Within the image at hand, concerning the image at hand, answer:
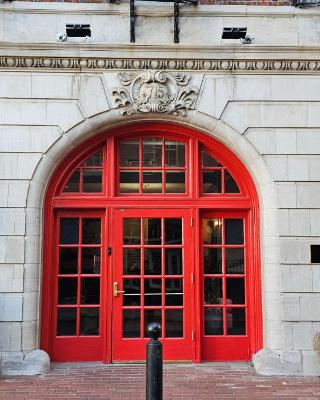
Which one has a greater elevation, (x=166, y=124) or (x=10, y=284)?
(x=166, y=124)

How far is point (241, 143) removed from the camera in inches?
304

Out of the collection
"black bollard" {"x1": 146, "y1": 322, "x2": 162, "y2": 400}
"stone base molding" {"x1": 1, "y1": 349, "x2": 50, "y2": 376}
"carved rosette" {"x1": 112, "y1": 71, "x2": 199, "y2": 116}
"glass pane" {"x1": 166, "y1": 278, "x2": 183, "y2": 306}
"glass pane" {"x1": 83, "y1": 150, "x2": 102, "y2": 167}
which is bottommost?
"stone base molding" {"x1": 1, "y1": 349, "x2": 50, "y2": 376}

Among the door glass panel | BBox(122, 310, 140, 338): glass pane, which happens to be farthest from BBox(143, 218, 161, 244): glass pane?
BBox(122, 310, 140, 338): glass pane

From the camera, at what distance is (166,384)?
6699 mm

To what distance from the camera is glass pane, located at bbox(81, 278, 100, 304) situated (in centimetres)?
778

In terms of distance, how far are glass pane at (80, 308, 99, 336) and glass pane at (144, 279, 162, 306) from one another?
0.83 meters

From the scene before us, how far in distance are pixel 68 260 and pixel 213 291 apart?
242 cm

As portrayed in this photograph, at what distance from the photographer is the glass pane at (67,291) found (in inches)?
306

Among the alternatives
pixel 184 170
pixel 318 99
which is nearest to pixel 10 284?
pixel 184 170

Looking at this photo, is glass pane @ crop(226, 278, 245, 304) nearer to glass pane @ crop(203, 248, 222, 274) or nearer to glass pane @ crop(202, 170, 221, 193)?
glass pane @ crop(203, 248, 222, 274)

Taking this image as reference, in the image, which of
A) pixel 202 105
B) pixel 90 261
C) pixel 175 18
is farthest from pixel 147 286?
pixel 175 18

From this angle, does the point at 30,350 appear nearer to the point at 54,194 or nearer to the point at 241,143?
the point at 54,194

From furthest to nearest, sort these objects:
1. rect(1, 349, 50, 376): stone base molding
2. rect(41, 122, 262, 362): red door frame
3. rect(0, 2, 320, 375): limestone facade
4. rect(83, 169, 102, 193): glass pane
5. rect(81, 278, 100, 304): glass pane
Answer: rect(83, 169, 102, 193): glass pane < rect(81, 278, 100, 304): glass pane < rect(41, 122, 262, 362): red door frame < rect(0, 2, 320, 375): limestone facade < rect(1, 349, 50, 376): stone base molding

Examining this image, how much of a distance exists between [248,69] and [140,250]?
342 cm
